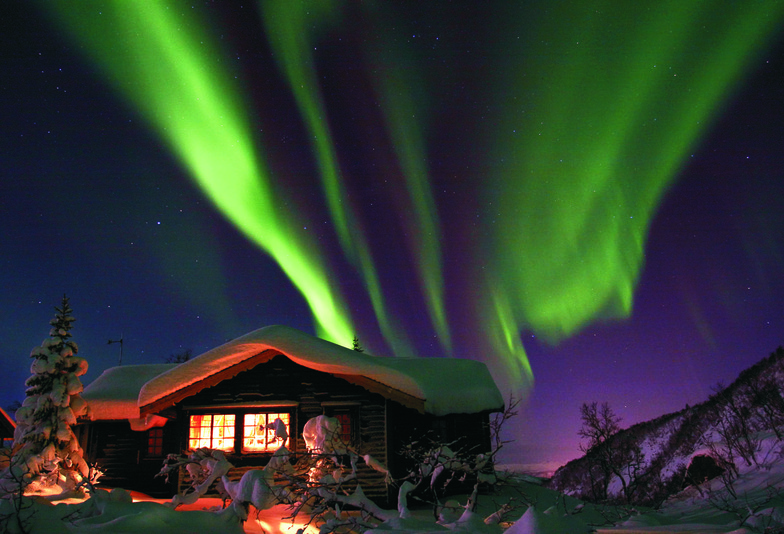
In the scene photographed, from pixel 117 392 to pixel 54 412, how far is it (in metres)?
4.07

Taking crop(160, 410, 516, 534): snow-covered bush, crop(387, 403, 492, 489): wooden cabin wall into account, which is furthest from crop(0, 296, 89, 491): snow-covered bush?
crop(387, 403, 492, 489): wooden cabin wall

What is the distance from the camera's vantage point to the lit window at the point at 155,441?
71.7 ft

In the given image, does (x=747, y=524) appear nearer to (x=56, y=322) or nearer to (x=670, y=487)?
(x=56, y=322)

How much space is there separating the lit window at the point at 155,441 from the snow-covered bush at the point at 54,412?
2.63 metres

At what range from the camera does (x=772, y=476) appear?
19.8 meters

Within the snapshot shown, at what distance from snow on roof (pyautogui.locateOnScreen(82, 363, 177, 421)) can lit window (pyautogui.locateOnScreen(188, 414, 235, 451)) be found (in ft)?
10.7

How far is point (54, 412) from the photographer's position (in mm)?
19016

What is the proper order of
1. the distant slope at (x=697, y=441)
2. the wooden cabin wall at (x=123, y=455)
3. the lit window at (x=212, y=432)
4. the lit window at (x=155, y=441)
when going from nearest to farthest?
the lit window at (x=212, y=432)
the wooden cabin wall at (x=123, y=455)
the lit window at (x=155, y=441)
the distant slope at (x=697, y=441)

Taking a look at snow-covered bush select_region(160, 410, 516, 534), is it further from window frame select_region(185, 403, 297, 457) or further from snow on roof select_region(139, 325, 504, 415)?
window frame select_region(185, 403, 297, 457)

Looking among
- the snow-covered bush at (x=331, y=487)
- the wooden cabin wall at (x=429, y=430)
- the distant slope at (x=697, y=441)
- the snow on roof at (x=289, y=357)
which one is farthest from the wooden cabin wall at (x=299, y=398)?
the distant slope at (x=697, y=441)

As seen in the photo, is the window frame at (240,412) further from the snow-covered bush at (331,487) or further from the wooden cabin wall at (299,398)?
the snow-covered bush at (331,487)

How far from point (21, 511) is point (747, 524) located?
33.8ft

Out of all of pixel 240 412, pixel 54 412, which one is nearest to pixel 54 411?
pixel 54 412

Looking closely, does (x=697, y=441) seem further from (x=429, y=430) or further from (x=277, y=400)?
(x=277, y=400)
